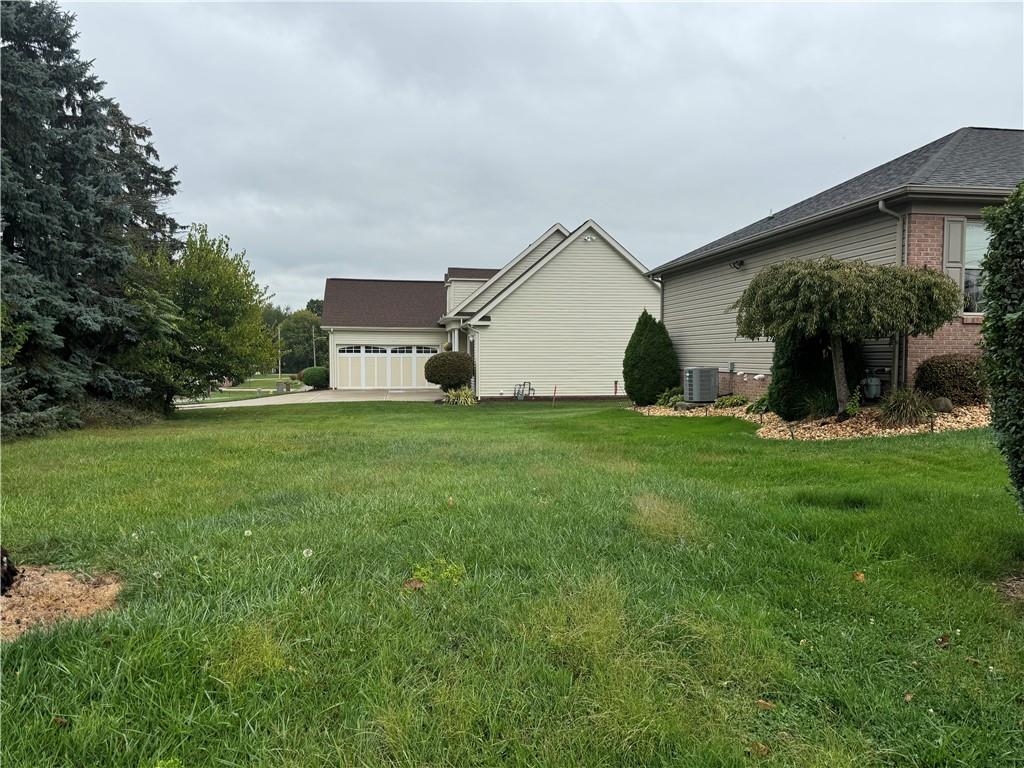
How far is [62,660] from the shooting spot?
2326mm

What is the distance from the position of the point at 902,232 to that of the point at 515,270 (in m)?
17.4

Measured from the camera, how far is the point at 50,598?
298 centimetres

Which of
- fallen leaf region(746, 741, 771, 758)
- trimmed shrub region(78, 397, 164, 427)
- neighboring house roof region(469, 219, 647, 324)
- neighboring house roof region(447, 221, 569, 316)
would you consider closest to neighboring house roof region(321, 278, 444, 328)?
neighboring house roof region(447, 221, 569, 316)

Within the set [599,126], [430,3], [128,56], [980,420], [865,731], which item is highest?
[599,126]

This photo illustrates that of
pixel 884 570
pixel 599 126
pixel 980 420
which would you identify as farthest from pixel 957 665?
pixel 599 126

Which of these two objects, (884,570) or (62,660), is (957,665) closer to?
(884,570)

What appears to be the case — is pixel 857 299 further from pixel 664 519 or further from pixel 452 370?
pixel 452 370

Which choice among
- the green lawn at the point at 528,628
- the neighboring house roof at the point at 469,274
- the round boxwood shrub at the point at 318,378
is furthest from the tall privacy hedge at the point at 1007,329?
the round boxwood shrub at the point at 318,378

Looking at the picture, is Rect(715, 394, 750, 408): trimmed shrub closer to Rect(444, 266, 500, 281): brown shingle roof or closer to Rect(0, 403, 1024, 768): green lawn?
Rect(0, 403, 1024, 768): green lawn

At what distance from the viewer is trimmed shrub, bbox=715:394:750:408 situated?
44.3 feet

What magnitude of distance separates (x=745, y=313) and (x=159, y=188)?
29993 millimetres

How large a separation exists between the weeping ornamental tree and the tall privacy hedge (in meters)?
5.67

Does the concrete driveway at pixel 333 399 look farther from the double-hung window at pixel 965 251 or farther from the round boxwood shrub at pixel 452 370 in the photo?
the double-hung window at pixel 965 251

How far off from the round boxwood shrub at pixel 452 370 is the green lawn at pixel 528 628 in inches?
643
